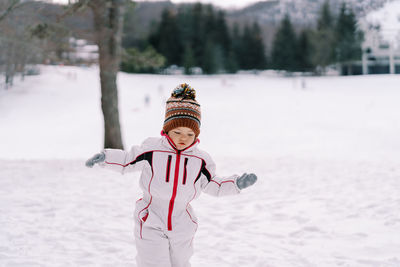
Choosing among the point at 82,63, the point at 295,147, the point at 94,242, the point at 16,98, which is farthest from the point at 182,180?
the point at 16,98

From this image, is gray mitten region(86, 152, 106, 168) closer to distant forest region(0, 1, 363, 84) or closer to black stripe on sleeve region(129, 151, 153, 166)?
black stripe on sleeve region(129, 151, 153, 166)

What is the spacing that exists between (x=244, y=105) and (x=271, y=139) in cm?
865

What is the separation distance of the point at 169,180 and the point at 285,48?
49.7 meters

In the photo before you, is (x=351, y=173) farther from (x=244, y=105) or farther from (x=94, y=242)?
(x=244, y=105)

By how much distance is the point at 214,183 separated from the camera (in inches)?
105

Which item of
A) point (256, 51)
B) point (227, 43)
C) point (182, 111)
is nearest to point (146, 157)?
point (182, 111)

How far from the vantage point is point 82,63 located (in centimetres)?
1105

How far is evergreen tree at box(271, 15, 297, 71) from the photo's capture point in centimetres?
4928

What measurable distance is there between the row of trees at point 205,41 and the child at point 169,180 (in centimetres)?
4611

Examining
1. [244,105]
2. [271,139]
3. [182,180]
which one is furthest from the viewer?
[244,105]

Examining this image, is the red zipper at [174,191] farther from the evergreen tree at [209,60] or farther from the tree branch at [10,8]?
the evergreen tree at [209,60]

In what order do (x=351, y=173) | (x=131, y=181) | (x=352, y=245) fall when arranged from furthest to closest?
1. (x=351, y=173)
2. (x=131, y=181)
3. (x=352, y=245)

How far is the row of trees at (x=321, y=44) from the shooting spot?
3716 centimetres

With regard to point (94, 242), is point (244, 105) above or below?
above
